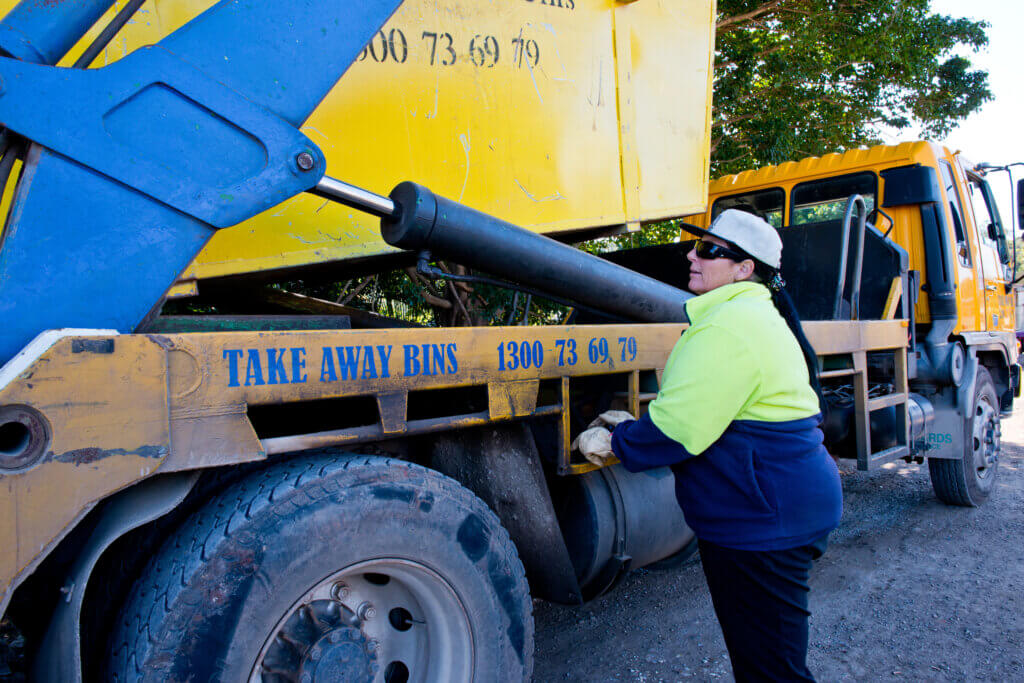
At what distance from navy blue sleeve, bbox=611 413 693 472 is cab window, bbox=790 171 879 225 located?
4.16 metres

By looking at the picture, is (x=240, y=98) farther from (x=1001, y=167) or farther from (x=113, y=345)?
(x=1001, y=167)

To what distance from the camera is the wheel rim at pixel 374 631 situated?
5.67ft

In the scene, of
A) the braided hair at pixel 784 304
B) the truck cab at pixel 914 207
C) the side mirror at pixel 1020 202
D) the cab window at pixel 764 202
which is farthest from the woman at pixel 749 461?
the side mirror at pixel 1020 202

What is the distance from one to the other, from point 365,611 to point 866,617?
2832 mm

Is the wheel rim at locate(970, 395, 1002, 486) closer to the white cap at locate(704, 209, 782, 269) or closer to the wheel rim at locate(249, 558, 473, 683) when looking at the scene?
the white cap at locate(704, 209, 782, 269)

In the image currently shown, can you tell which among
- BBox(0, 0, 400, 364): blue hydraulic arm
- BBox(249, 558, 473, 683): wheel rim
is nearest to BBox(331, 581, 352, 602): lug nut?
BBox(249, 558, 473, 683): wheel rim

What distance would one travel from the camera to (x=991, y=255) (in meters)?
5.87

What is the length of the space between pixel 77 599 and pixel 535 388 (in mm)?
1320

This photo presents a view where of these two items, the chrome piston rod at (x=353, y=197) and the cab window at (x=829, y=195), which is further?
the cab window at (x=829, y=195)

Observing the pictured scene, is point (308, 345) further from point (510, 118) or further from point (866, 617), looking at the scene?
Answer: point (866, 617)

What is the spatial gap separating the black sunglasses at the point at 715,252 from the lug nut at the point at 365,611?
4.64 feet

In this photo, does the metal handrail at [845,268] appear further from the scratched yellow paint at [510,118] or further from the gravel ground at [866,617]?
the gravel ground at [866,617]

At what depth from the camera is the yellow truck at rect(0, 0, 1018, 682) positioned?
4.94 ft

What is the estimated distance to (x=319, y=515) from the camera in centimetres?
168
